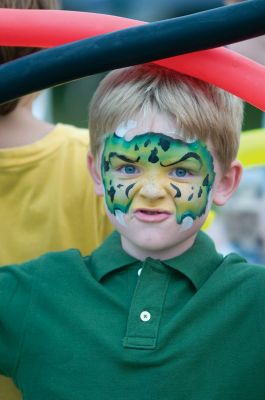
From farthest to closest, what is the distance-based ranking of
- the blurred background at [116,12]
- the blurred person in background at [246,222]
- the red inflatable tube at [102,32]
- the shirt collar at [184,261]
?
1. the blurred background at [116,12]
2. the blurred person in background at [246,222]
3. the shirt collar at [184,261]
4. the red inflatable tube at [102,32]

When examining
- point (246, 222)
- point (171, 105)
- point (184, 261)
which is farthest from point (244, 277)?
point (246, 222)

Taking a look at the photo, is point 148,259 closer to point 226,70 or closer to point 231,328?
point 231,328

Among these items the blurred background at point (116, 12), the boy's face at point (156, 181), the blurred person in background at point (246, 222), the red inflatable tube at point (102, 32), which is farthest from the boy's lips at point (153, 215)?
the blurred background at point (116, 12)

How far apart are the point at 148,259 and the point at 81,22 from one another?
0.47 metres

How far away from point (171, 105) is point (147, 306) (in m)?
0.39

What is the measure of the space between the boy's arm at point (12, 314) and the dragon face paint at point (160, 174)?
235 millimetres

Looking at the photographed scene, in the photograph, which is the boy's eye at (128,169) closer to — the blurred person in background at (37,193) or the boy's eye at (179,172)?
the boy's eye at (179,172)

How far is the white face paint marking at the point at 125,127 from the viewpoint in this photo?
1.89 meters

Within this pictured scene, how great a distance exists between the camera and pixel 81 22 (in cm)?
183

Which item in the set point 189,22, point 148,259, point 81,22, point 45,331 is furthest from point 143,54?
point 45,331

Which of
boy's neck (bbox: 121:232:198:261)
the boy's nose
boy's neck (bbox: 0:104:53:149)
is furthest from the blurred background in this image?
the boy's nose

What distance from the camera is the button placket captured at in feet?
6.03

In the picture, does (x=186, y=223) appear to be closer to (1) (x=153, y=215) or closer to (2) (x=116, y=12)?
(1) (x=153, y=215)

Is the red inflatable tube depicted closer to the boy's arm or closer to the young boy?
the young boy
